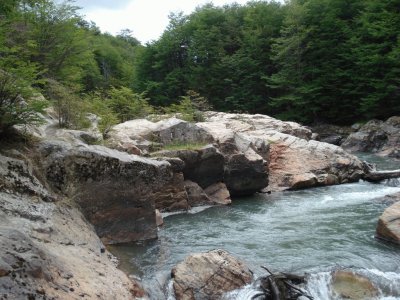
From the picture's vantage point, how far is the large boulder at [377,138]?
96.5 ft

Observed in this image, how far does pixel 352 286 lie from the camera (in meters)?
7.65

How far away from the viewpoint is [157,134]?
1560 centimetres

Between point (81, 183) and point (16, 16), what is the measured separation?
3553mm

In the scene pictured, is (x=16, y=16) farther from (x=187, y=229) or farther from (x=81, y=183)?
(x=187, y=229)

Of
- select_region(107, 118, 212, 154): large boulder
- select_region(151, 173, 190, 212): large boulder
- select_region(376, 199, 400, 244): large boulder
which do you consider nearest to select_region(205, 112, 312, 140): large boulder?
select_region(107, 118, 212, 154): large boulder

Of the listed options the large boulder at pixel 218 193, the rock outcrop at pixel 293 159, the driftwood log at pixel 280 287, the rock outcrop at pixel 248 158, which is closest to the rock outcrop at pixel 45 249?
the driftwood log at pixel 280 287

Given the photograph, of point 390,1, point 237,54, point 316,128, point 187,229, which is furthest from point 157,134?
point 237,54

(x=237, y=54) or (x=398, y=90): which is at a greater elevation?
(x=237, y=54)

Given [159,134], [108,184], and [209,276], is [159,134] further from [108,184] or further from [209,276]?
[209,276]

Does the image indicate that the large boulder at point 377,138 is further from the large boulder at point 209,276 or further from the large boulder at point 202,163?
the large boulder at point 209,276

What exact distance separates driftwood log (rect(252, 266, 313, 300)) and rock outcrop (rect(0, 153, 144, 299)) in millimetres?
2264

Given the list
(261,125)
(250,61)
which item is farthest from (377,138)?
(250,61)

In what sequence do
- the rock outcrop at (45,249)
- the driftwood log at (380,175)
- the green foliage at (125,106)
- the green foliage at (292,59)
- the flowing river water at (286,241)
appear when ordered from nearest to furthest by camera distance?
the rock outcrop at (45,249)
the flowing river water at (286,241)
the driftwood log at (380,175)
the green foliage at (125,106)
the green foliage at (292,59)

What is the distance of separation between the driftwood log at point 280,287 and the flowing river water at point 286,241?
0.24 metres
